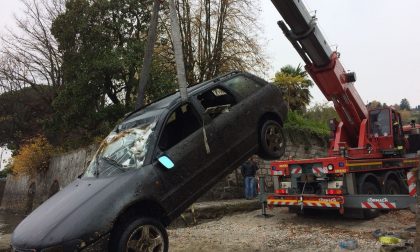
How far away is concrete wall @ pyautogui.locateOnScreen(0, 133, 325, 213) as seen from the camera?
624 inches

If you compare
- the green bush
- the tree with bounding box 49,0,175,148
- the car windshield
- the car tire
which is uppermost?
the tree with bounding box 49,0,175,148

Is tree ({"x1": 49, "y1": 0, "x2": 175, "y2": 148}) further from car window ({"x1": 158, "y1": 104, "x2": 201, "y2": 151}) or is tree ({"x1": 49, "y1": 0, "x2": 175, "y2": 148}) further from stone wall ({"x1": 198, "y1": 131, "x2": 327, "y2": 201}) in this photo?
car window ({"x1": 158, "y1": 104, "x2": 201, "y2": 151})

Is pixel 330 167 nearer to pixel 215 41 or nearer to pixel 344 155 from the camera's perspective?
pixel 344 155

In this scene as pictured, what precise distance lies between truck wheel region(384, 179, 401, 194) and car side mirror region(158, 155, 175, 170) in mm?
7562

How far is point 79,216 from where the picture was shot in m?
4.91

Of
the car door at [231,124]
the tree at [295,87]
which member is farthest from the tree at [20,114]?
the car door at [231,124]

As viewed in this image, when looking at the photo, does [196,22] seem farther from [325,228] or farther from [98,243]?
[98,243]

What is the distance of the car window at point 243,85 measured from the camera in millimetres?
7207

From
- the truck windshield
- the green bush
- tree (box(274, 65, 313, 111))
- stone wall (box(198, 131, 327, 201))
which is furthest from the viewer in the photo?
tree (box(274, 65, 313, 111))

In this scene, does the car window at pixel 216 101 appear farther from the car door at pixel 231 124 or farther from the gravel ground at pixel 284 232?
the gravel ground at pixel 284 232

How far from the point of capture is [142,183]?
539cm

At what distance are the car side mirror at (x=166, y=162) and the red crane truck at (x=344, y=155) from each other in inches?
198

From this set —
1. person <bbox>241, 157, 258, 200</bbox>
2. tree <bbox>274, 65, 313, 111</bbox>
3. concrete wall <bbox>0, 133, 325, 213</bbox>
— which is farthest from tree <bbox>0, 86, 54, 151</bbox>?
person <bbox>241, 157, 258, 200</bbox>

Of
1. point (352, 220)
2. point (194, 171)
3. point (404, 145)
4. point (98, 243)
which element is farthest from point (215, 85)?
point (404, 145)
